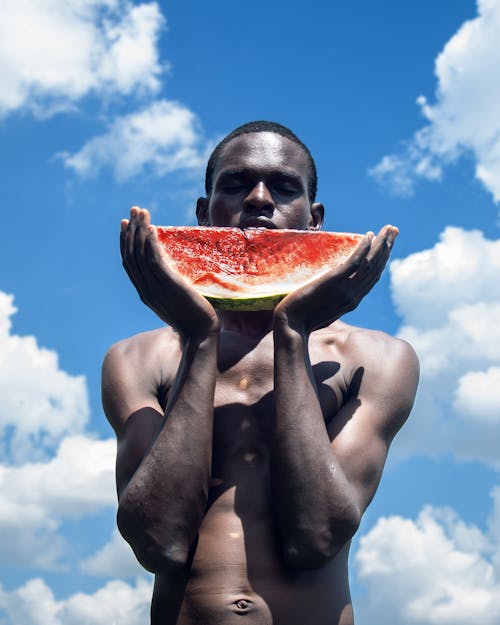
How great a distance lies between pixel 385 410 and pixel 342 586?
840mm

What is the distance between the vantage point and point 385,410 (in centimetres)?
389

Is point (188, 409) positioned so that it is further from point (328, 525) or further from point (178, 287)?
point (328, 525)

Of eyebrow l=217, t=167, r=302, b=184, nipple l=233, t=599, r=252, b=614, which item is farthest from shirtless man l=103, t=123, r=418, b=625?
eyebrow l=217, t=167, r=302, b=184

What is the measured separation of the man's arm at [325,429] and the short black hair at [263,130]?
1010 millimetres

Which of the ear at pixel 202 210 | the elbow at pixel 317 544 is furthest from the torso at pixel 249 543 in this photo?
the ear at pixel 202 210

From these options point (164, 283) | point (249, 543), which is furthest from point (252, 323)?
point (249, 543)

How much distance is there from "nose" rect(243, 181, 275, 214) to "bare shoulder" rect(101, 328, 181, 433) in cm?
82

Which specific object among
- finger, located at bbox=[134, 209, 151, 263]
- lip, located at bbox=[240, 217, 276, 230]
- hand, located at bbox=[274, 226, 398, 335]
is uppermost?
lip, located at bbox=[240, 217, 276, 230]

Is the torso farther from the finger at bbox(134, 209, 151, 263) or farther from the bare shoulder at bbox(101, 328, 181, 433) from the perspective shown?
the finger at bbox(134, 209, 151, 263)

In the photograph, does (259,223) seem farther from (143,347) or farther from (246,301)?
(143,347)

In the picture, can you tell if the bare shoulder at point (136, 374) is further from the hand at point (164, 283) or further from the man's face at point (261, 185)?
the man's face at point (261, 185)

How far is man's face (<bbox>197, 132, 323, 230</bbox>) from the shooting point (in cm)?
417

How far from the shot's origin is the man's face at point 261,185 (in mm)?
4168

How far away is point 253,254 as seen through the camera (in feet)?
13.4
